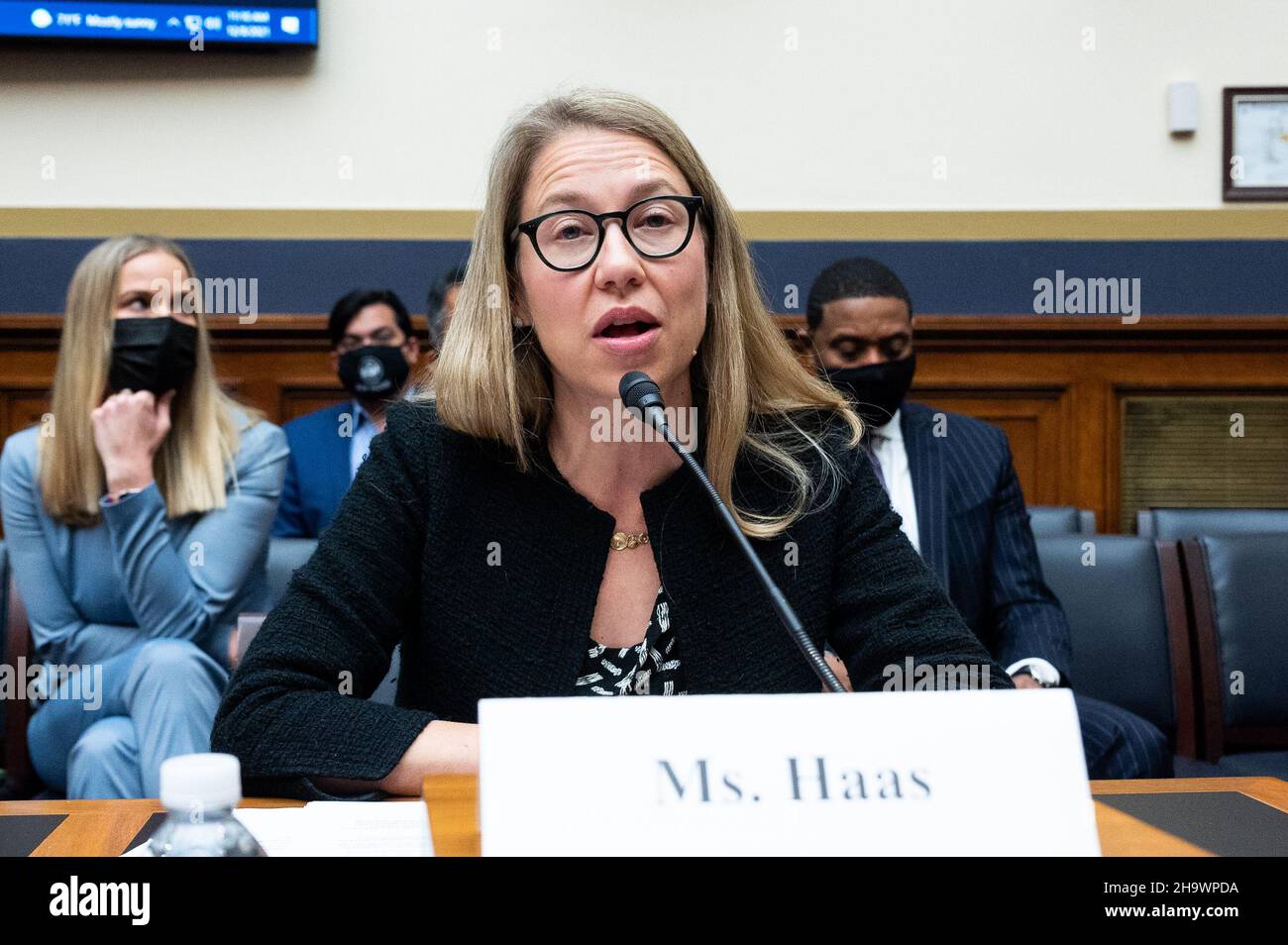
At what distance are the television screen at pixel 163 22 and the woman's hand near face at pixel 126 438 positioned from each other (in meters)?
2.16

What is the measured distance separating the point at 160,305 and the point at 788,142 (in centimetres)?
241

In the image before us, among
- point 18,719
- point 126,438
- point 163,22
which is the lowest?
point 18,719

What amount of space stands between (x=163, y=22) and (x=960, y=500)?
3.08m

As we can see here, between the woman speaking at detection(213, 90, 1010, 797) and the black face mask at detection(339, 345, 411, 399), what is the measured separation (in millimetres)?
1710

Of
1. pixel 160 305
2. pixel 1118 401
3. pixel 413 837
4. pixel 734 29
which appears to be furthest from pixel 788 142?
pixel 413 837

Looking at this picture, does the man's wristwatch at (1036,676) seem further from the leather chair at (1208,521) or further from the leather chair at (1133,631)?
the leather chair at (1208,521)

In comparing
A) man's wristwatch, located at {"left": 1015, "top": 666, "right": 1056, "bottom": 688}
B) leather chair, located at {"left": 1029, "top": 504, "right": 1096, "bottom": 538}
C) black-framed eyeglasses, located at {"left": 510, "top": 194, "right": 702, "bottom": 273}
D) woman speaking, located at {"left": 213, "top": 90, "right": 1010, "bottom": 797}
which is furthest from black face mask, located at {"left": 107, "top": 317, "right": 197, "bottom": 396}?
leather chair, located at {"left": 1029, "top": 504, "right": 1096, "bottom": 538}

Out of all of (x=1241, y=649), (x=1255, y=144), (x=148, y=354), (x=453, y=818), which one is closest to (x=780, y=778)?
(x=453, y=818)

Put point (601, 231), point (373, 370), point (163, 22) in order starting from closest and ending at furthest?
point (601, 231), point (373, 370), point (163, 22)

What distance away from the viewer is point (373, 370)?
3145 millimetres

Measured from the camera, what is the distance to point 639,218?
1289 millimetres

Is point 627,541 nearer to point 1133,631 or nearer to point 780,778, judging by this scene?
point 780,778

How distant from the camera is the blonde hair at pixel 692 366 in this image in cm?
138

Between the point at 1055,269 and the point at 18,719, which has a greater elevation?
the point at 1055,269
